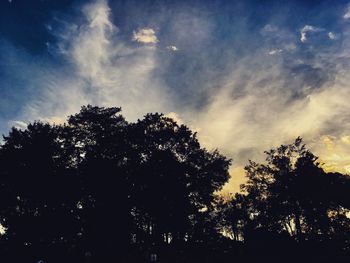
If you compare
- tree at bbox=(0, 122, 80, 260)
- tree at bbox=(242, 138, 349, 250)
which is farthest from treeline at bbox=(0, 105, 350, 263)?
tree at bbox=(242, 138, 349, 250)

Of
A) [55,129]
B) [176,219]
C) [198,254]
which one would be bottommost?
[198,254]

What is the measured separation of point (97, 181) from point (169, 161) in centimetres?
978

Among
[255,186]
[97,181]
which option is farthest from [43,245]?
[255,186]

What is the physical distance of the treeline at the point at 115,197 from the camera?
36250mm

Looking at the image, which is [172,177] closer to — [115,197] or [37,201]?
[115,197]

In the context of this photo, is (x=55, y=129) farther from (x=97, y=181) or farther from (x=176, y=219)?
(x=176, y=219)

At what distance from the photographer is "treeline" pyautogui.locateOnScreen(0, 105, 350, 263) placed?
36250 mm

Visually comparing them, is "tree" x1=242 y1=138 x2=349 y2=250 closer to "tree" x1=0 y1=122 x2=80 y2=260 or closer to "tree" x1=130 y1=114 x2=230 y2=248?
"tree" x1=130 y1=114 x2=230 y2=248

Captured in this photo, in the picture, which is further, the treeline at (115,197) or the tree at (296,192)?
the tree at (296,192)

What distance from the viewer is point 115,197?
37594mm

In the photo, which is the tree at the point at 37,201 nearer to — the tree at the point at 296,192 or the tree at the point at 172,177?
the tree at the point at 172,177

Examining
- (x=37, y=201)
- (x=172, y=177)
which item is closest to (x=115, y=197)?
(x=172, y=177)

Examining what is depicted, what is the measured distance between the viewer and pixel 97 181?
124 feet

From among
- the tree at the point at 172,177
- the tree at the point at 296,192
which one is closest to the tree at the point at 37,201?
the tree at the point at 172,177
